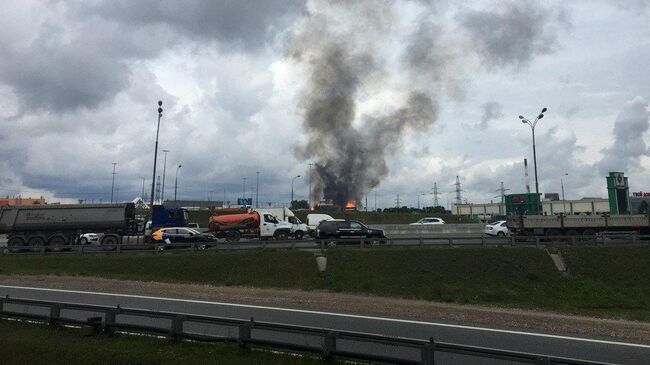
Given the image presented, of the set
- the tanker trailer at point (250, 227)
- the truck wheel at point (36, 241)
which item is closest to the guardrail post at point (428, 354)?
the tanker trailer at point (250, 227)

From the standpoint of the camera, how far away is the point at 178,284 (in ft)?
67.8

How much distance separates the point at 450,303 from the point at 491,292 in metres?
2.89

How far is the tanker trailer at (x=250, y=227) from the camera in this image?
3359 centimetres

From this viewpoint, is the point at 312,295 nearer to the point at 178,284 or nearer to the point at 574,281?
the point at 178,284

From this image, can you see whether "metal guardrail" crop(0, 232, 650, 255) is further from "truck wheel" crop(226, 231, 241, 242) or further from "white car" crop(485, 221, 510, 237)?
"white car" crop(485, 221, 510, 237)

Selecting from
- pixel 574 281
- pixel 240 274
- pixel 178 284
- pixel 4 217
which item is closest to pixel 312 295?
pixel 240 274

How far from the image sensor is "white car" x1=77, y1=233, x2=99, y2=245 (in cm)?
3259

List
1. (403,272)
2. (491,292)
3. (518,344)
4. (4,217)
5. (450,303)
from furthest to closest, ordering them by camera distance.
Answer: (4,217), (403,272), (491,292), (450,303), (518,344)

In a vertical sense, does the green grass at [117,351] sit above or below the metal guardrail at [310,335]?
below

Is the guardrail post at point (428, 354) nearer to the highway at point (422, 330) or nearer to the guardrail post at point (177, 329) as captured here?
the highway at point (422, 330)

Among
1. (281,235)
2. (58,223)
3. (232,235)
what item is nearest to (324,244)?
(281,235)

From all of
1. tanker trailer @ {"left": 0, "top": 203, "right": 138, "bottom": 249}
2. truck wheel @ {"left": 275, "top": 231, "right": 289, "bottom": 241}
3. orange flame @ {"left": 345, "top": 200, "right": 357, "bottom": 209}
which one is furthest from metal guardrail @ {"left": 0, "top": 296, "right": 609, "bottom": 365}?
orange flame @ {"left": 345, "top": 200, "right": 357, "bottom": 209}

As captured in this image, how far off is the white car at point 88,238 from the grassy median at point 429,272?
6.59 metres

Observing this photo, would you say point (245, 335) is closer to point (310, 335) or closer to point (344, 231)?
point (310, 335)
